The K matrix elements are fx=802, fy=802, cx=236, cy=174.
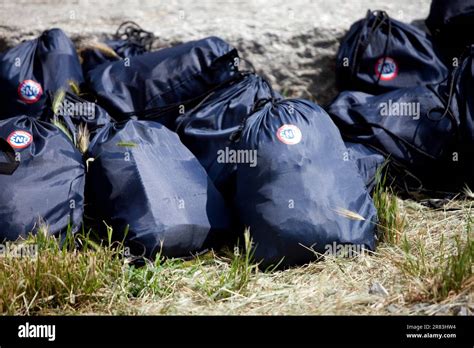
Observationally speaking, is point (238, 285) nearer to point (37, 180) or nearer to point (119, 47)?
point (37, 180)

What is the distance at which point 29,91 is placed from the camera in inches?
167

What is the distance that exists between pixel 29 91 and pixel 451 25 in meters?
2.31

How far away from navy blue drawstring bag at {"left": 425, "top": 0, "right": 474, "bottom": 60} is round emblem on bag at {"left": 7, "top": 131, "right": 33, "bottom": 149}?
2.33m

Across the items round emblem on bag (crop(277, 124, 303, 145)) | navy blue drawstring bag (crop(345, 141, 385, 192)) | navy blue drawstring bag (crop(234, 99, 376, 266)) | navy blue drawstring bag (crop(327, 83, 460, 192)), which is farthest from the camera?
navy blue drawstring bag (crop(327, 83, 460, 192))

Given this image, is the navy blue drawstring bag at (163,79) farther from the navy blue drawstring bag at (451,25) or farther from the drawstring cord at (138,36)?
the navy blue drawstring bag at (451,25)

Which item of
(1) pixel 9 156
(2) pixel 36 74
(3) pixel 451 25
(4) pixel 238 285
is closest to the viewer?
(4) pixel 238 285

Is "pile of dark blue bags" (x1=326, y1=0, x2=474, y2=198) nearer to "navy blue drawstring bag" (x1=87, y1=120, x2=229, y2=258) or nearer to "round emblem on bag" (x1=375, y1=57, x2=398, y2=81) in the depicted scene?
"round emblem on bag" (x1=375, y1=57, x2=398, y2=81)

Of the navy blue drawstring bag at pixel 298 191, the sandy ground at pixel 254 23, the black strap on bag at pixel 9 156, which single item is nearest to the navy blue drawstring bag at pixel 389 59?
the sandy ground at pixel 254 23

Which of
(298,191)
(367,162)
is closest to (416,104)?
(367,162)

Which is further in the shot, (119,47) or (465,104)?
(119,47)

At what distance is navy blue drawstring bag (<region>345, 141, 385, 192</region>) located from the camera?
3.82 metres

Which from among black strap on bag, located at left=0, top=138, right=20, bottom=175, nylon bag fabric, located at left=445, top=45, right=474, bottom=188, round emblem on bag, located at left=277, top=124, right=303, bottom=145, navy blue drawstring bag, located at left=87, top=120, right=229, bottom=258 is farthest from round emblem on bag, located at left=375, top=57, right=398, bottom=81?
black strap on bag, located at left=0, top=138, right=20, bottom=175

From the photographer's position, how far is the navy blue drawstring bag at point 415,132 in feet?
12.9

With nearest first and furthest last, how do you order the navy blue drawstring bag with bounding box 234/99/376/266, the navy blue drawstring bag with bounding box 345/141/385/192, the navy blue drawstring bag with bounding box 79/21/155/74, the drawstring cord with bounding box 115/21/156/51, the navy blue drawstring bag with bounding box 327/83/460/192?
the navy blue drawstring bag with bounding box 234/99/376/266 < the navy blue drawstring bag with bounding box 345/141/385/192 < the navy blue drawstring bag with bounding box 327/83/460/192 < the navy blue drawstring bag with bounding box 79/21/155/74 < the drawstring cord with bounding box 115/21/156/51
